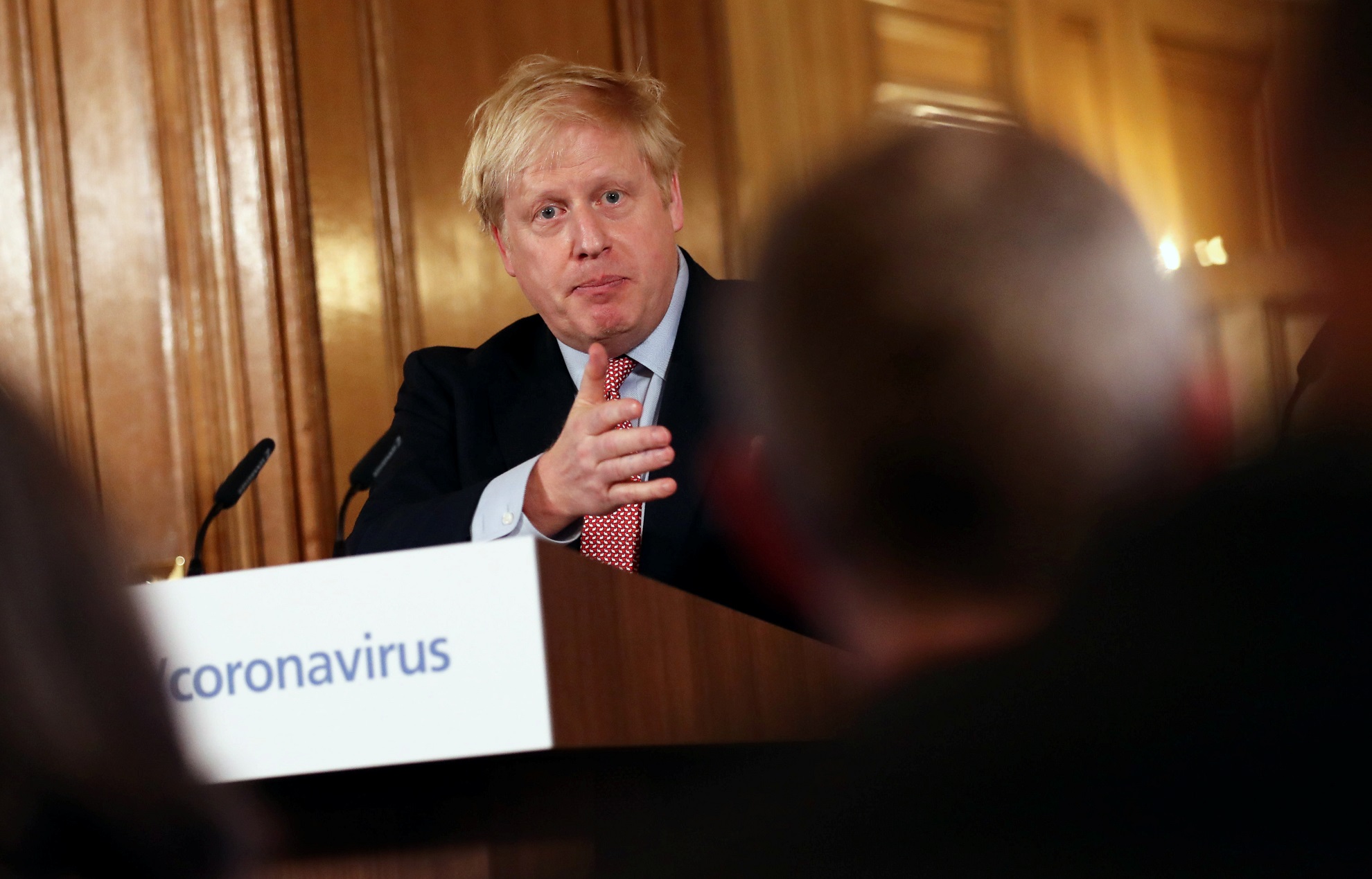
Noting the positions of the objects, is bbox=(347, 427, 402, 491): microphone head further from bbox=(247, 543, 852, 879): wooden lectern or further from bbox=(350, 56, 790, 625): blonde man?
bbox=(247, 543, 852, 879): wooden lectern

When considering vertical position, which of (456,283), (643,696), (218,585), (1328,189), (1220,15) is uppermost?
(1220,15)

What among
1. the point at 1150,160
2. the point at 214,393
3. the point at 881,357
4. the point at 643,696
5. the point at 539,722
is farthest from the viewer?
the point at 1150,160

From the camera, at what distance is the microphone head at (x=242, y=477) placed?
79.0 inches

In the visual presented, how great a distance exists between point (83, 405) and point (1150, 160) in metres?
2.40

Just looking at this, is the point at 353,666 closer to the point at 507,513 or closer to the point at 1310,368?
the point at 507,513

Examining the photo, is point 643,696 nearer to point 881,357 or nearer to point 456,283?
point 881,357

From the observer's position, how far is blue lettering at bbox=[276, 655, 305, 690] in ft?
3.19

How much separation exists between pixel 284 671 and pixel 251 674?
3 centimetres

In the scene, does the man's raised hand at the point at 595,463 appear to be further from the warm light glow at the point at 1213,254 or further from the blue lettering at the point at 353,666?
the warm light glow at the point at 1213,254

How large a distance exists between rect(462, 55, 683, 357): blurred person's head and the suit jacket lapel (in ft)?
0.19

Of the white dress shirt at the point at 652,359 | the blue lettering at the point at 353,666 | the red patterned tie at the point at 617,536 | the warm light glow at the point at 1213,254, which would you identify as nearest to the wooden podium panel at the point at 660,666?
the blue lettering at the point at 353,666

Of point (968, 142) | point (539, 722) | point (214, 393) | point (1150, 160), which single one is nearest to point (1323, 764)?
point (968, 142)

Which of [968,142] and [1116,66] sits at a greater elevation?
[1116,66]

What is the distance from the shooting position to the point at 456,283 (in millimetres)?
3193
